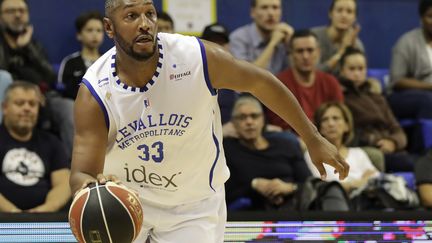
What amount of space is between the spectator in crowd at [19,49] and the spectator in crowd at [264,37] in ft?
5.49

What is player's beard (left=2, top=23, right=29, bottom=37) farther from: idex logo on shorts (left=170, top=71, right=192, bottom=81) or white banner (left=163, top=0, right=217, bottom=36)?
idex logo on shorts (left=170, top=71, right=192, bottom=81)

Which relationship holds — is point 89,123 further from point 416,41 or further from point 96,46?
point 416,41

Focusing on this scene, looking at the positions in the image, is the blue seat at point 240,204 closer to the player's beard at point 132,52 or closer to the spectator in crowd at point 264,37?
the spectator in crowd at point 264,37

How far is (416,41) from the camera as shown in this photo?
25.8 ft

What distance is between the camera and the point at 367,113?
725 centimetres

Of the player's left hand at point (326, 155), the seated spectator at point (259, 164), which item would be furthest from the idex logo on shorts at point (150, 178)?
the seated spectator at point (259, 164)

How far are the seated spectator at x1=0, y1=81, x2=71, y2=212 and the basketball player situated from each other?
2053mm

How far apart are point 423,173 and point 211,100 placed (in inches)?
112

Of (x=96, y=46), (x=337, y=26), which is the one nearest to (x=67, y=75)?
(x=96, y=46)

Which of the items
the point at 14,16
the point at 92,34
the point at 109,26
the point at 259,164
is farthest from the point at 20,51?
the point at 109,26

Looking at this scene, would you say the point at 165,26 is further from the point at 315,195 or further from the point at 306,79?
the point at 315,195

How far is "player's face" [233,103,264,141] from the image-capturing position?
6.28 m

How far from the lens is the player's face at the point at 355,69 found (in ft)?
24.1

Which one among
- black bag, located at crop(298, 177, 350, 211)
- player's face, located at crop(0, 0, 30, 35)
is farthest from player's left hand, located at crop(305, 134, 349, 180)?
player's face, located at crop(0, 0, 30, 35)
